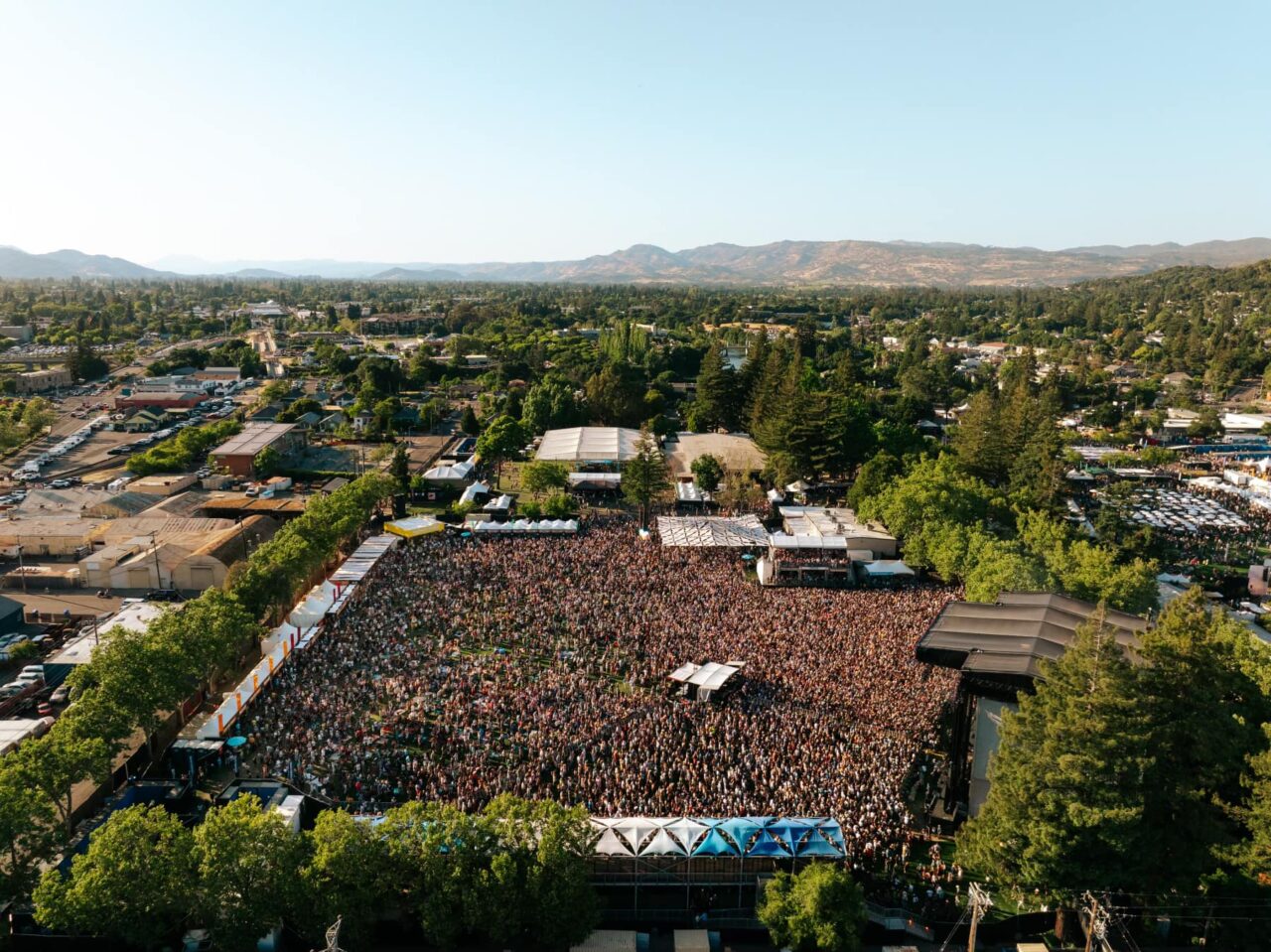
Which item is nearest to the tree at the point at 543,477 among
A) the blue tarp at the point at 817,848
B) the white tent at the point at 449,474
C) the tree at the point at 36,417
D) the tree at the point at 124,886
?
the white tent at the point at 449,474

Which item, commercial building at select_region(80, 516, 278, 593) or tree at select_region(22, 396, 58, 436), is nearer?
commercial building at select_region(80, 516, 278, 593)

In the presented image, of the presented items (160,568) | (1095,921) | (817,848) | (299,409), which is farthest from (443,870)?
(299,409)

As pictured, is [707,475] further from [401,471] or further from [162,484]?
[162,484]


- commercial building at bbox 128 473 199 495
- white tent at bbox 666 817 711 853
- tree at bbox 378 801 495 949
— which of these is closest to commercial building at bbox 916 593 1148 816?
white tent at bbox 666 817 711 853

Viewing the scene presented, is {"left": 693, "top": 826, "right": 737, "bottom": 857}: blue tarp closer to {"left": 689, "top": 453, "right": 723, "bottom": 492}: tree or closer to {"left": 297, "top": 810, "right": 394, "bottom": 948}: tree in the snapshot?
{"left": 297, "top": 810, "right": 394, "bottom": 948}: tree

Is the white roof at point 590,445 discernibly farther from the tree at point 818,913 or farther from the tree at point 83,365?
the tree at point 83,365

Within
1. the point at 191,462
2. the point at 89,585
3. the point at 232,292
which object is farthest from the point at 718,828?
the point at 232,292
